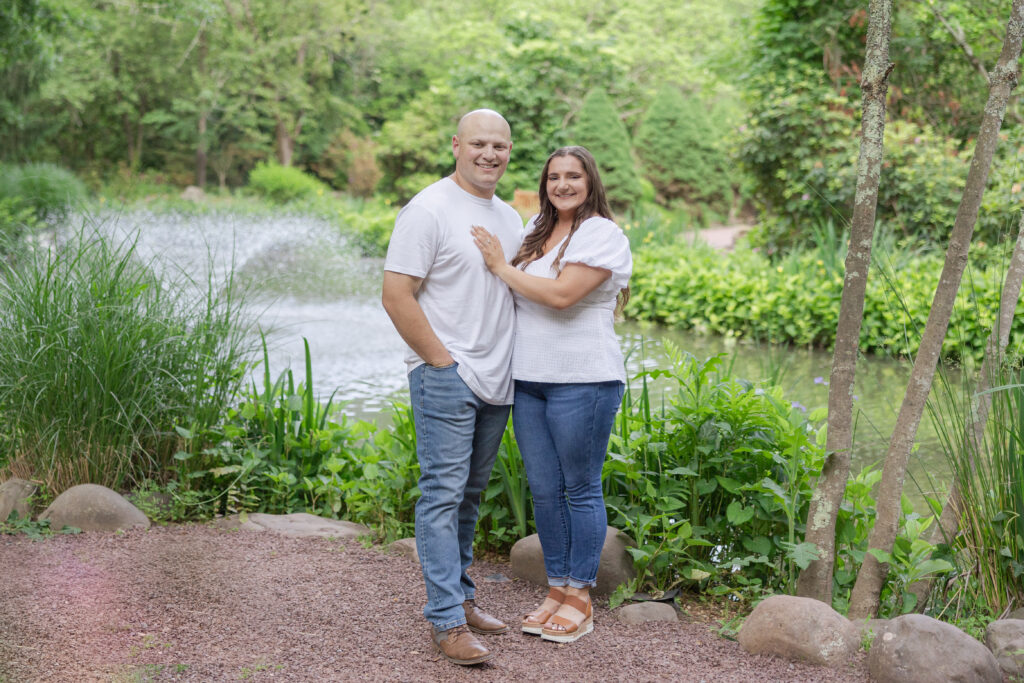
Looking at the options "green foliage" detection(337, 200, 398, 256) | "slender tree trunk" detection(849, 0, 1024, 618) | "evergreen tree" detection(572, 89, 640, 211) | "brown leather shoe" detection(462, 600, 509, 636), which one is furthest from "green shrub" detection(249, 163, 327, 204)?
"slender tree trunk" detection(849, 0, 1024, 618)

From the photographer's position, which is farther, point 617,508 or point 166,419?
point 166,419

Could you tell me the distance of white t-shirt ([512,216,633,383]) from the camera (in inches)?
99.1

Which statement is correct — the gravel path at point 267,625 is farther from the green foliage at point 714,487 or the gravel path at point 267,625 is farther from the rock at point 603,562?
the green foliage at point 714,487

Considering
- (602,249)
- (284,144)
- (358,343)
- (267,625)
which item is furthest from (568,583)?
(284,144)

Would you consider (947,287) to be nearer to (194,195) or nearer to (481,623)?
(481,623)

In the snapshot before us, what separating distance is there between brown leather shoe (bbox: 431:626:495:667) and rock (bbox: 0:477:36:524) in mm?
1948

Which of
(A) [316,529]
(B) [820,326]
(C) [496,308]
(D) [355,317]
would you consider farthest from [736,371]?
(C) [496,308]

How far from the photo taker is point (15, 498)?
3447mm

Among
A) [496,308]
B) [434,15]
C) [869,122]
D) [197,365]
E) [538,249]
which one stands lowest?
[197,365]

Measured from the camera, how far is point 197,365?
3779 millimetres

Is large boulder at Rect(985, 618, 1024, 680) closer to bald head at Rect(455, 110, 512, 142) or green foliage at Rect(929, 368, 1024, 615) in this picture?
green foliage at Rect(929, 368, 1024, 615)

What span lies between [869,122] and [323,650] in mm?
2113

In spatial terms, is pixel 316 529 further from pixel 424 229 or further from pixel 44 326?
pixel 424 229

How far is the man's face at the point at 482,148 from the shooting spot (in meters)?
2.48
